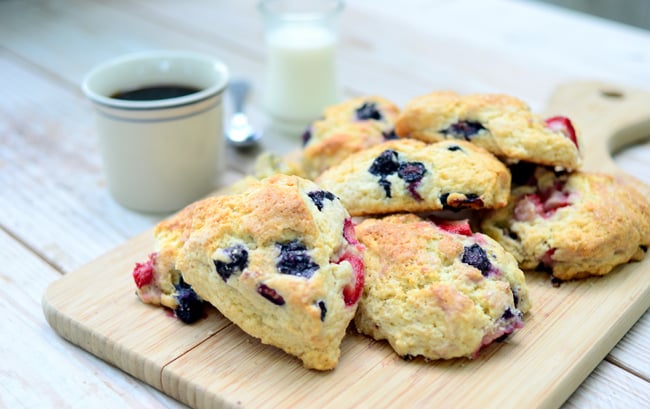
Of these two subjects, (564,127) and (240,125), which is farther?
(240,125)

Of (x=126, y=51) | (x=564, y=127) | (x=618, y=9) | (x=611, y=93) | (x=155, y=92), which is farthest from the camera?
(x=618, y=9)

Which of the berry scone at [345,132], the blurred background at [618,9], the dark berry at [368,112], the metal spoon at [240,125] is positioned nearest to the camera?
the berry scone at [345,132]

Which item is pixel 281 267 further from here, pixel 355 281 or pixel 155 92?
pixel 155 92

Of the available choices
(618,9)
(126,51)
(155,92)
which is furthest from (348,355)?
(618,9)

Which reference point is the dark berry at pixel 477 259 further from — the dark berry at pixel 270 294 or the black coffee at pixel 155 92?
the black coffee at pixel 155 92

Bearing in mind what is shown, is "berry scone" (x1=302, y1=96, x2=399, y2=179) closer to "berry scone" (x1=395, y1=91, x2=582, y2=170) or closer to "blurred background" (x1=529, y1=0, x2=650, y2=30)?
"berry scone" (x1=395, y1=91, x2=582, y2=170)

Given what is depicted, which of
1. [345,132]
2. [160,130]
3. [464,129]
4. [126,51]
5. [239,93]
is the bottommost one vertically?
[126,51]

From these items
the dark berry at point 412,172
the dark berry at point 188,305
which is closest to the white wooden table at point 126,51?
the dark berry at point 188,305

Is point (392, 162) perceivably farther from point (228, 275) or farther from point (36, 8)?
point (36, 8)
